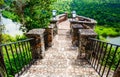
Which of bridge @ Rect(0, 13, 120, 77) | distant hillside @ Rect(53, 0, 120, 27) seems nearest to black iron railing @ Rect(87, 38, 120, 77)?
bridge @ Rect(0, 13, 120, 77)

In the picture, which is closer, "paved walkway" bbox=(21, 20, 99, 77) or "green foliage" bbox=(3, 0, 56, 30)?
"paved walkway" bbox=(21, 20, 99, 77)

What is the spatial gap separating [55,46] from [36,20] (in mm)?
3609

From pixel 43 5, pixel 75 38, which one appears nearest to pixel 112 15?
pixel 43 5

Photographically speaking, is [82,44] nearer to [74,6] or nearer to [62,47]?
[62,47]

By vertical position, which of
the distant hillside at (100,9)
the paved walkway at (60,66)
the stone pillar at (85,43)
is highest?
the stone pillar at (85,43)

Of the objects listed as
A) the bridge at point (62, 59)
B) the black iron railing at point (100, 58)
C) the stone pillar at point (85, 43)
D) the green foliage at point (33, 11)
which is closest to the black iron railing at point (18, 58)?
the bridge at point (62, 59)

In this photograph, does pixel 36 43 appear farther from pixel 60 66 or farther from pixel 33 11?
pixel 33 11

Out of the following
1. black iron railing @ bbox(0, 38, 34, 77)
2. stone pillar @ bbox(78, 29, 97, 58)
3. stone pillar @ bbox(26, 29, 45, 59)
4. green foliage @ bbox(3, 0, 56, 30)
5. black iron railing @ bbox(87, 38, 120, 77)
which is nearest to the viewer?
black iron railing @ bbox(0, 38, 34, 77)

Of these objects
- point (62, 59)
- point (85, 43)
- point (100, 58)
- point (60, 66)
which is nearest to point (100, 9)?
point (85, 43)

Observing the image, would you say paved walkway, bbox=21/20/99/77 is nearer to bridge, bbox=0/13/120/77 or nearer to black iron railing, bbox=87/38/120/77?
bridge, bbox=0/13/120/77

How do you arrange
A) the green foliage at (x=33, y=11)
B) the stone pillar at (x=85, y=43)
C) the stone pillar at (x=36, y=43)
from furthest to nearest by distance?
1. the green foliage at (x=33, y=11)
2. the stone pillar at (x=85, y=43)
3. the stone pillar at (x=36, y=43)

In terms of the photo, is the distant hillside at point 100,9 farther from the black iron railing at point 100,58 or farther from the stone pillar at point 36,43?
the stone pillar at point 36,43

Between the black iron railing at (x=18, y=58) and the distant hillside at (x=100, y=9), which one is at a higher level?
the black iron railing at (x=18, y=58)

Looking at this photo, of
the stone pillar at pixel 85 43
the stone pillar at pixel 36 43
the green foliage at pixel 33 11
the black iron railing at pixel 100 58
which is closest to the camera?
the black iron railing at pixel 100 58
